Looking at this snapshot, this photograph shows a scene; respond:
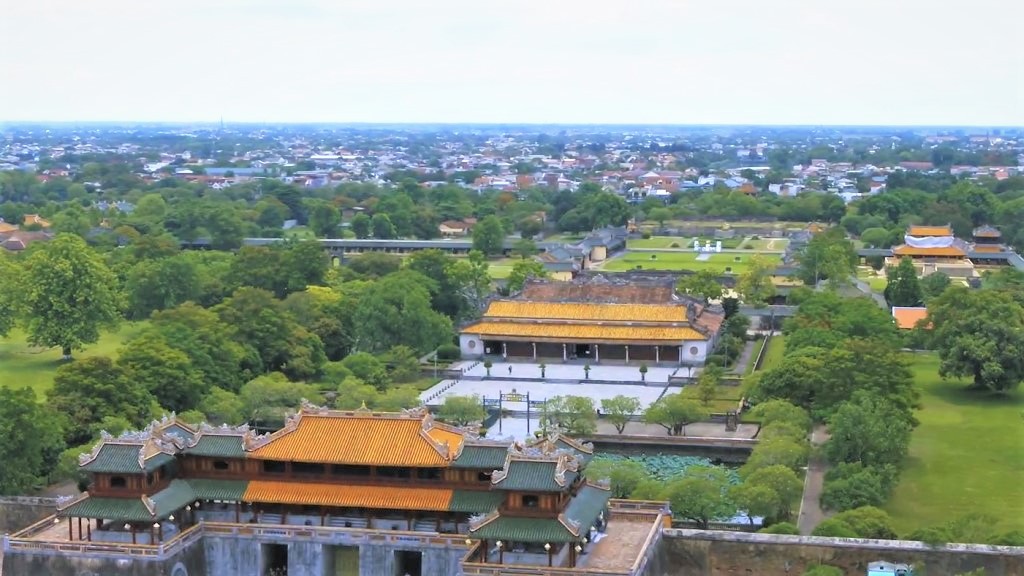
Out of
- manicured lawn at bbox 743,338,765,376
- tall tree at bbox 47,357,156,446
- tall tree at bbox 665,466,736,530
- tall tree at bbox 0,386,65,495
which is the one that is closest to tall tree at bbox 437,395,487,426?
tall tree at bbox 47,357,156,446

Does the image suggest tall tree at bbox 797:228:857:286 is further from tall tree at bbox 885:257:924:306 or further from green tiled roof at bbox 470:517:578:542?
green tiled roof at bbox 470:517:578:542

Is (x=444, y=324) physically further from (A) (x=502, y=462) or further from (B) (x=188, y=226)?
(B) (x=188, y=226)

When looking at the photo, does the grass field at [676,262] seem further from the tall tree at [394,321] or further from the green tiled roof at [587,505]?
the green tiled roof at [587,505]

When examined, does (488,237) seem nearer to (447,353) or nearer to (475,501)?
(447,353)

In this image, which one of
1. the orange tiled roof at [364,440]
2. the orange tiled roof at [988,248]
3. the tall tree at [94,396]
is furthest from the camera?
the orange tiled roof at [988,248]

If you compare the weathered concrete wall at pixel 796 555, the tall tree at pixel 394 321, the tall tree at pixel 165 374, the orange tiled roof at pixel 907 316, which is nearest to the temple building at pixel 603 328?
the tall tree at pixel 394 321

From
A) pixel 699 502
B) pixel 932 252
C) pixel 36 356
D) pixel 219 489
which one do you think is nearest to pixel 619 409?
pixel 699 502
